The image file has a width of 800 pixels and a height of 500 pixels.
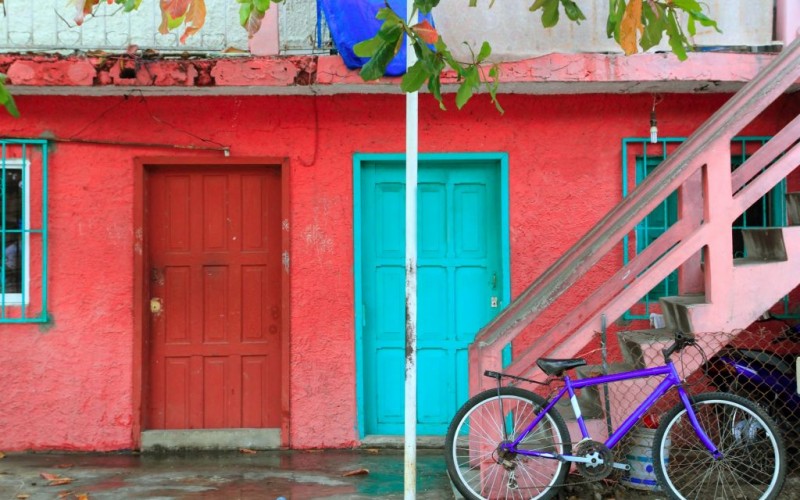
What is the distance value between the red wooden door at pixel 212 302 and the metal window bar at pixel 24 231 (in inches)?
33.6

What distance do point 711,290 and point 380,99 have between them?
303 cm

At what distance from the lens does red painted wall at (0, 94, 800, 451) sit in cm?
644

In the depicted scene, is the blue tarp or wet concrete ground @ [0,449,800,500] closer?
wet concrete ground @ [0,449,800,500]

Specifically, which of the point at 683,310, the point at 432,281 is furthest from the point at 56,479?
the point at 683,310

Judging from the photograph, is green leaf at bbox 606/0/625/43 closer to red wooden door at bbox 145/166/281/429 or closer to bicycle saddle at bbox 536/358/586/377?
bicycle saddle at bbox 536/358/586/377

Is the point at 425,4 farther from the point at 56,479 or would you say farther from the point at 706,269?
the point at 56,479

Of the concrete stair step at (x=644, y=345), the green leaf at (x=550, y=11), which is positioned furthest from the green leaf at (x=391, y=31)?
the concrete stair step at (x=644, y=345)

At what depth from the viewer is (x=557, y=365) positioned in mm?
4676

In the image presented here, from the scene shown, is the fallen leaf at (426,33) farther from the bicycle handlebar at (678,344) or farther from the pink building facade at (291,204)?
the pink building facade at (291,204)

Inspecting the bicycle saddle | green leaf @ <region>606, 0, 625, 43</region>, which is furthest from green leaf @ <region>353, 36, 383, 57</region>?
the bicycle saddle

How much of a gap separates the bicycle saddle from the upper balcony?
2350 millimetres

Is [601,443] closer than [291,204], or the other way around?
[601,443]

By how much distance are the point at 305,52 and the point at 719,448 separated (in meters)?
4.16

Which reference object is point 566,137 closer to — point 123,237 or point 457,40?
point 457,40
